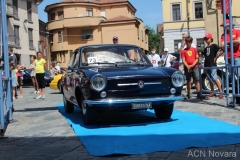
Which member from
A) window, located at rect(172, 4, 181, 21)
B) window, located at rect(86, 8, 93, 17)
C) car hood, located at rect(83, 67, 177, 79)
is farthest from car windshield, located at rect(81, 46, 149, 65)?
window, located at rect(86, 8, 93, 17)

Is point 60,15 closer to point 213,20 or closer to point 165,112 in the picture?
point 213,20

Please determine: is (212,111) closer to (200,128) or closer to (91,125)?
(200,128)

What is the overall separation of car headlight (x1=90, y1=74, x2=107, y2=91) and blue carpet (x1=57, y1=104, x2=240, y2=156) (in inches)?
28.5

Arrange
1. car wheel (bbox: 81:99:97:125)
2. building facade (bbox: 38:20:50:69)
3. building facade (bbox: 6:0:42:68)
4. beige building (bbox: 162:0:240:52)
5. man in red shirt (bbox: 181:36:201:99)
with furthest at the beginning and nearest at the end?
building facade (bbox: 38:20:50:69) → beige building (bbox: 162:0:240:52) → building facade (bbox: 6:0:42:68) → man in red shirt (bbox: 181:36:201:99) → car wheel (bbox: 81:99:97:125)

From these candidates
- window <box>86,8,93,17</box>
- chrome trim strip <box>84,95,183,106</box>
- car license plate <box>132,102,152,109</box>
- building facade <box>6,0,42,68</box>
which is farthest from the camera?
window <box>86,8,93,17</box>

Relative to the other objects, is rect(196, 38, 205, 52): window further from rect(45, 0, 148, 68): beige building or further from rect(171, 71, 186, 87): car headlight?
rect(171, 71, 186, 87): car headlight

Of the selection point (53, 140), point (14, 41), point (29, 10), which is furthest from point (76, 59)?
point (29, 10)

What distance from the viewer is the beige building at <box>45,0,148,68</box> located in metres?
46.8

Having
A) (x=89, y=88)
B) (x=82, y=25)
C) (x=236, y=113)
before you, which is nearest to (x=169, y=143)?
(x=89, y=88)

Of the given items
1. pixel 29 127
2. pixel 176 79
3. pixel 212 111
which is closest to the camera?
pixel 176 79

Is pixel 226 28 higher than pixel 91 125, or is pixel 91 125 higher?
pixel 226 28

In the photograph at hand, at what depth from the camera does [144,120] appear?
705cm

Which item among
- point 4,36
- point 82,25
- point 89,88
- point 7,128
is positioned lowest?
point 7,128

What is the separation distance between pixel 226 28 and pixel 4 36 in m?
4.88
